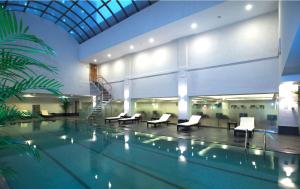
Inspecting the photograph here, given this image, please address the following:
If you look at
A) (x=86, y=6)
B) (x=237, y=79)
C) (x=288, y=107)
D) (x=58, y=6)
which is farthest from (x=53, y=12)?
(x=288, y=107)

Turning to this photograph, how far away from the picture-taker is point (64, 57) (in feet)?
59.4

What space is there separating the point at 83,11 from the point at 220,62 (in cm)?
1159

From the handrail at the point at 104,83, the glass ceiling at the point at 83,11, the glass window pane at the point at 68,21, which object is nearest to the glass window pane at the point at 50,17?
the glass ceiling at the point at 83,11

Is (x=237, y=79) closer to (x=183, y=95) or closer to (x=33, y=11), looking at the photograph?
(x=183, y=95)

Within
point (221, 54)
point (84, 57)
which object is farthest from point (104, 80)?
point (221, 54)

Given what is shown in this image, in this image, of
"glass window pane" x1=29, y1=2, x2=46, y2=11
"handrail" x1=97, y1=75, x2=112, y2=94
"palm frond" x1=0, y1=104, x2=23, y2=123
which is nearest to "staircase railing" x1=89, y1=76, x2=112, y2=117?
"handrail" x1=97, y1=75, x2=112, y2=94

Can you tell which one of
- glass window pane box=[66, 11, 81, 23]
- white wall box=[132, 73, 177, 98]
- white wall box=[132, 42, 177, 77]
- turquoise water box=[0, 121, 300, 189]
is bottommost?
turquoise water box=[0, 121, 300, 189]

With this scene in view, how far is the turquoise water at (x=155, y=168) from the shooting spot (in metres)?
3.74

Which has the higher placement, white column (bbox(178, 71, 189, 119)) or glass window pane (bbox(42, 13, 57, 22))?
glass window pane (bbox(42, 13, 57, 22))

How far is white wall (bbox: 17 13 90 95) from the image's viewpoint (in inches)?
662

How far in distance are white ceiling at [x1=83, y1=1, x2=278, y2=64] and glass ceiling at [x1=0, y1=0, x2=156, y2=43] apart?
2041 mm

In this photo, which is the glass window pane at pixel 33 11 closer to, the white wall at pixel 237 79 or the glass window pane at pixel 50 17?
the glass window pane at pixel 50 17

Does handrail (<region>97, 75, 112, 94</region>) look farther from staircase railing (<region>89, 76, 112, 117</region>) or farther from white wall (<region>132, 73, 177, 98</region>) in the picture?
white wall (<region>132, 73, 177, 98</region>)

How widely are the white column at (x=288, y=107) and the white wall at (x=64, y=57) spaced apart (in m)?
16.8
